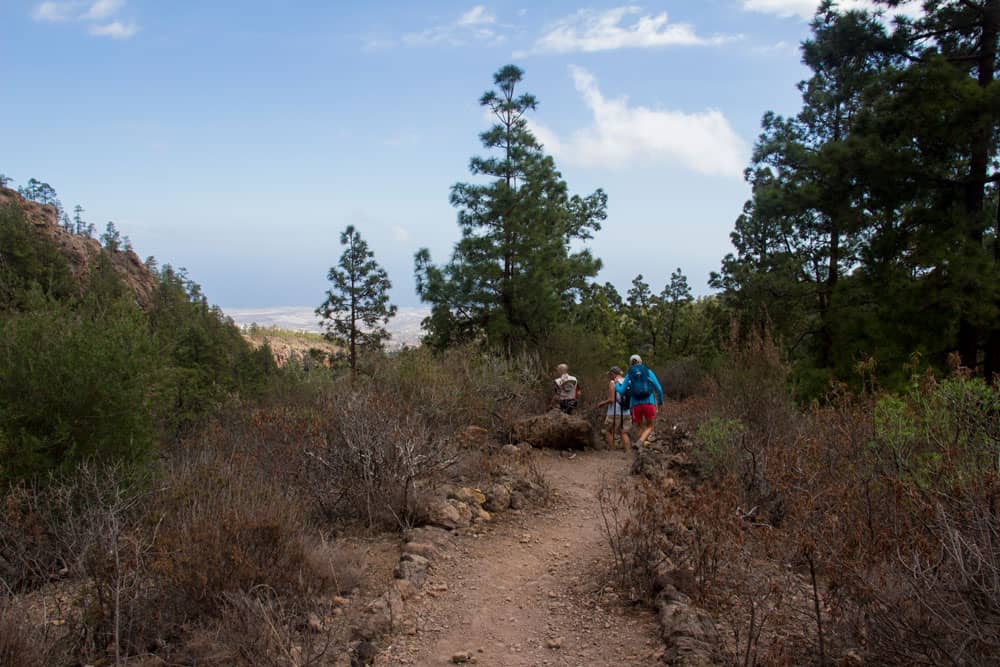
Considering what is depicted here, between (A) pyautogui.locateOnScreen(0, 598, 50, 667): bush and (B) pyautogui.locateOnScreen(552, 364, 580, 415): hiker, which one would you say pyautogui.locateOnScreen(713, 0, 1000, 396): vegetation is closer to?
(B) pyautogui.locateOnScreen(552, 364, 580, 415): hiker

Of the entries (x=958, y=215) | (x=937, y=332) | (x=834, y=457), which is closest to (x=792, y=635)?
(x=834, y=457)

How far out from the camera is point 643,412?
9.80 metres

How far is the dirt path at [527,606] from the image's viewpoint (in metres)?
3.82

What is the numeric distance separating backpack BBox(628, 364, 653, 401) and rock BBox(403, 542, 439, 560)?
5211 millimetres

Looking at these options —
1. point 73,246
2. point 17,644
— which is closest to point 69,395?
point 17,644

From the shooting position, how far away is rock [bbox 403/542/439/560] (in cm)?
512

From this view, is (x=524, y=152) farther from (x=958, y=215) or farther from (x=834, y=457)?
(x=834, y=457)

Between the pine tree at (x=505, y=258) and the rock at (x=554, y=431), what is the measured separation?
8.78 metres

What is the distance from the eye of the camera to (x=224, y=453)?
6.46 m

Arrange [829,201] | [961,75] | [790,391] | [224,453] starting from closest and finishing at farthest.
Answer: [224,453] → [790,391] → [961,75] → [829,201]

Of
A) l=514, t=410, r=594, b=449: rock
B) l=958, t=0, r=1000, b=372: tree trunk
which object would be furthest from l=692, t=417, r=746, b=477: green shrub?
l=958, t=0, r=1000, b=372: tree trunk

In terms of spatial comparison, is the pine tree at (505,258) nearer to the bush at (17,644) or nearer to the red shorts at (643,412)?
the red shorts at (643,412)

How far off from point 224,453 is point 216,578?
270 centimetres

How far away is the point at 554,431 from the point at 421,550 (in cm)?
463
